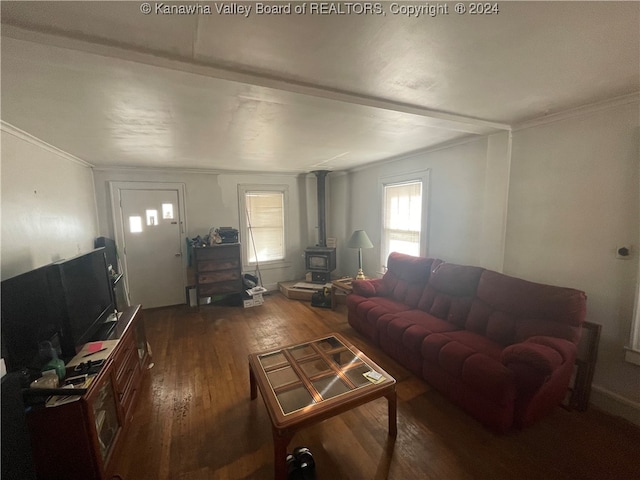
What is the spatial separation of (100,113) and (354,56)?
1852 mm

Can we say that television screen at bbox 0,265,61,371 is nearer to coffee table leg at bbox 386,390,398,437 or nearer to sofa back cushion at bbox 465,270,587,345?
coffee table leg at bbox 386,390,398,437

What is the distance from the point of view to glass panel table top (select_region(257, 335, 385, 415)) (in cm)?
165

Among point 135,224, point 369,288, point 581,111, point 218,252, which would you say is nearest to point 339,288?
point 369,288

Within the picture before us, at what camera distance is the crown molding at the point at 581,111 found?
179 centimetres

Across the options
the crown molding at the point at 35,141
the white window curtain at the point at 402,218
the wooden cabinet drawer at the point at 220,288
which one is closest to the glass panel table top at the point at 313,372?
the white window curtain at the point at 402,218

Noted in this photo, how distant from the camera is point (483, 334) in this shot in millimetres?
2348

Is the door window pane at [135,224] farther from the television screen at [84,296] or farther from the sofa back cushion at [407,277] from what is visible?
the sofa back cushion at [407,277]

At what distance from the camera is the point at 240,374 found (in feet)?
8.24

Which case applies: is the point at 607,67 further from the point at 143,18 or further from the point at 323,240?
the point at 323,240

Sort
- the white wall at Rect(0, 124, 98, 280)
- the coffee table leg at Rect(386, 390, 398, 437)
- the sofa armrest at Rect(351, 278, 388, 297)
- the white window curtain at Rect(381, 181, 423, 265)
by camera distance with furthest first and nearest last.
Result: the white window curtain at Rect(381, 181, 423, 265) < the sofa armrest at Rect(351, 278, 388, 297) < the white wall at Rect(0, 124, 98, 280) < the coffee table leg at Rect(386, 390, 398, 437)

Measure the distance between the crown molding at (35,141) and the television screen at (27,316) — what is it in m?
1.26

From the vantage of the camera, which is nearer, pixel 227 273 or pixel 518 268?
pixel 518 268

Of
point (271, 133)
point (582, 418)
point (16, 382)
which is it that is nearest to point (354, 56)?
point (271, 133)

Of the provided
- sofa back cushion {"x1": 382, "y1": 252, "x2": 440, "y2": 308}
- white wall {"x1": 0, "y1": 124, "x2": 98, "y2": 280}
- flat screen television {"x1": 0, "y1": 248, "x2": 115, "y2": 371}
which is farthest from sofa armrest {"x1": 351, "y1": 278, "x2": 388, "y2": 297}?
white wall {"x1": 0, "y1": 124, "x2": 98, "y2": 280}
